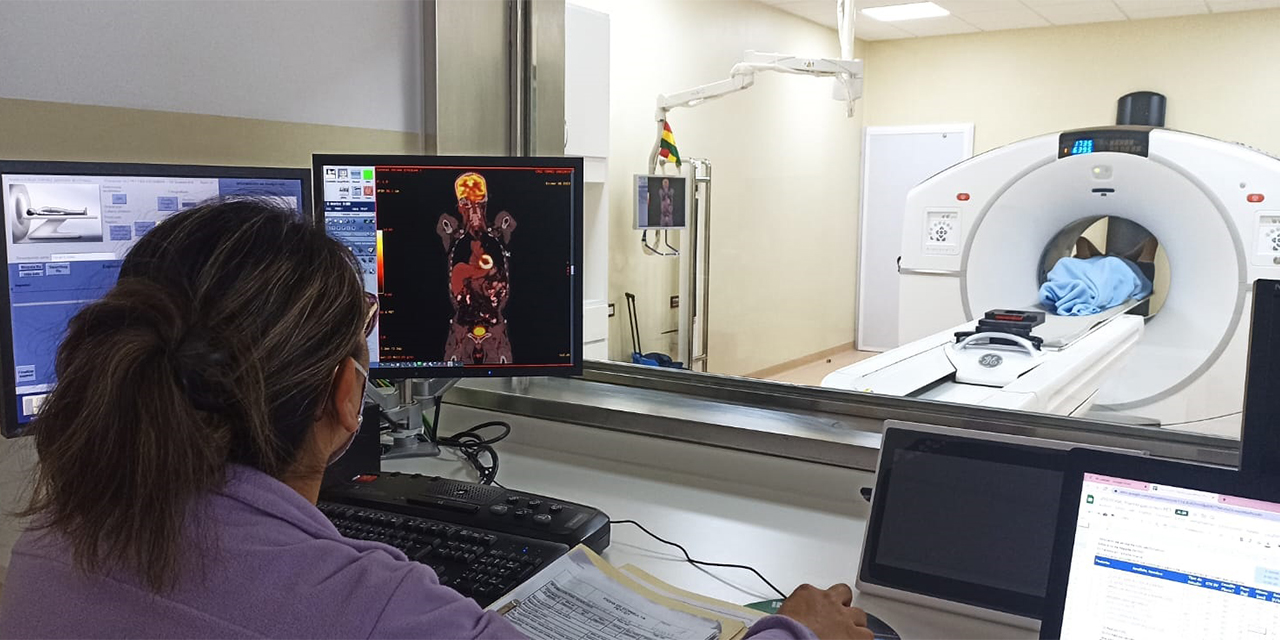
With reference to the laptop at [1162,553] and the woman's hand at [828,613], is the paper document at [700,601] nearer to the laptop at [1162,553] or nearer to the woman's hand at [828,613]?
the woman's hand at [828,613]

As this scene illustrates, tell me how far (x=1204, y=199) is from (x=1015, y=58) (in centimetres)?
63

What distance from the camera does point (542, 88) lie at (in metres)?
2.19

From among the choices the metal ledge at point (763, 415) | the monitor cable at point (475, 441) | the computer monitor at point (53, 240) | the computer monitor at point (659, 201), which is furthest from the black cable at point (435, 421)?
the computer monitor at point (659, 201)

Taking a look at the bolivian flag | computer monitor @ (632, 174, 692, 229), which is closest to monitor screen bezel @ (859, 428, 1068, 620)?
computer monitor @ (632, 174, 692, 229)

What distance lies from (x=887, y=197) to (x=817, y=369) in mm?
1018

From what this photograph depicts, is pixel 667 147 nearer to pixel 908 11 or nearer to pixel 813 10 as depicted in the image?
pixel 813 10

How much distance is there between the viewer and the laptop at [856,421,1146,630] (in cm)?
107

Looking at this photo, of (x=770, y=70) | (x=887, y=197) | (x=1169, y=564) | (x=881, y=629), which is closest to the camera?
(x=1169, y=564)

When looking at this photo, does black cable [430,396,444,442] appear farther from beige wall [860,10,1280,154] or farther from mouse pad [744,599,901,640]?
beige wall [860,10,1280,154]

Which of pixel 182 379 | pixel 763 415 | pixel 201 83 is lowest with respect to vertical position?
pixel 763 415

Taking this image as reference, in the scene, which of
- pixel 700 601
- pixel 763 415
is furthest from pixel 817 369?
pixel 700 601

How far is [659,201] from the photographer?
3.83m

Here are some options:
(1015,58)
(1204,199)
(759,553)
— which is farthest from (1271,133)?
(759,553)

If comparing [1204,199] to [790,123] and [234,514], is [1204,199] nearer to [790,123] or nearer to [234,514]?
[790,123]
